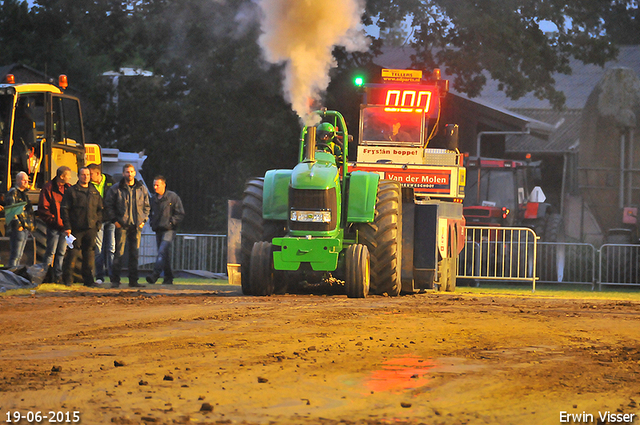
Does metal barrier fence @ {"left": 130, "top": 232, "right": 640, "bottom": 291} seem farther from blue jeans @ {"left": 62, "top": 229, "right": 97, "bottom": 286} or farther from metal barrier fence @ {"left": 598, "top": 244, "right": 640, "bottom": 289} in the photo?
blue jeans @ {"left": 62, "top": 229, "right": 97, "bottom": 286}

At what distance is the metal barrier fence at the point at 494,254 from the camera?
18500 mm

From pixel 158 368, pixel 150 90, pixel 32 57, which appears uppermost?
pixel 32 57

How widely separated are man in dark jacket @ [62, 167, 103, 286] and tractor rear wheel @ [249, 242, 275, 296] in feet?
10.7

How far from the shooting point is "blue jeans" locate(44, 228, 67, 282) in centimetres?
1445

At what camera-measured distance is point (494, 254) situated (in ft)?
61.9

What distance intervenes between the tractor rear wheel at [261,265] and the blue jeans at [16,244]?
4167 millimetres

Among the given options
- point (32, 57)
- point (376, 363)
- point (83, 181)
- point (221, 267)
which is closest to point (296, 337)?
point (376, 363)

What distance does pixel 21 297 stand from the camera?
12.3 metres

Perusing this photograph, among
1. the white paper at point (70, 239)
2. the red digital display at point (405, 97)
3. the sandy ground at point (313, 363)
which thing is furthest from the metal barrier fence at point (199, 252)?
the sandy ground at point (313, 363)

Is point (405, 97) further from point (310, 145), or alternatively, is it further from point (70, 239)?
point (70, 239)

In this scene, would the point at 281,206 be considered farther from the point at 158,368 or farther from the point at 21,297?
the point at 158,368

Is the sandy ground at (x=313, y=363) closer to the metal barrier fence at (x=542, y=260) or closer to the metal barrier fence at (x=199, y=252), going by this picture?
the metal barrier fence at (x=542, y=260)

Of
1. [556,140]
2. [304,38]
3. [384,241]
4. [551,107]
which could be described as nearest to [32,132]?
[304,38]

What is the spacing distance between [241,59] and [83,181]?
9.01 meters
